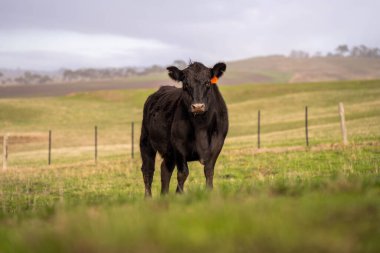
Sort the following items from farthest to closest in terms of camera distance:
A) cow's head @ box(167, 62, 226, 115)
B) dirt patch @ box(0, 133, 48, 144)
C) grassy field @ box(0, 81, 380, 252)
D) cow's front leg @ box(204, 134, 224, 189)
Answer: dirt patch @ box(0, 133, 48, 144) < cow's head @ box(167, 62, 226, 115) < cow's front leg @ box(204, 134, 224, 189) < grassy field @ box(0, 81, 380, 252)

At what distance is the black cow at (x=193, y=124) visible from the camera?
32.1 ft

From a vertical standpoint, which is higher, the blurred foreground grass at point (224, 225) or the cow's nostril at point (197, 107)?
the cow's nostril at point (197, 107)

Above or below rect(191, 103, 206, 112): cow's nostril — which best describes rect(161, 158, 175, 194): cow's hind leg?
below

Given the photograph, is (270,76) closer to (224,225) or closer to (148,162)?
(148,162)

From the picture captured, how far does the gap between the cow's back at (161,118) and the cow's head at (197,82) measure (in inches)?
26.9

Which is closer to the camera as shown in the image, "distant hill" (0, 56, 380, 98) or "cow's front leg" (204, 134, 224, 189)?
"cow's front leg" (204, 134, 224, 189)

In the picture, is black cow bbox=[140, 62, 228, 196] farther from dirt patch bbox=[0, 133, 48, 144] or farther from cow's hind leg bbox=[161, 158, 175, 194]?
dirt patch bbox=[0, 133, 48, 144]

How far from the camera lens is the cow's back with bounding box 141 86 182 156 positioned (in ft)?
35.6

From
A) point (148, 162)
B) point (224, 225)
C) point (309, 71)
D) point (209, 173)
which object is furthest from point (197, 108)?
point (309, 71)

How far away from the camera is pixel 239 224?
178 inches

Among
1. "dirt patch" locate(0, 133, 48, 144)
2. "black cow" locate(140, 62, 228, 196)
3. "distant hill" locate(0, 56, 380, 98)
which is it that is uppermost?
"distant hill" locate(0, 56, 380, 98)

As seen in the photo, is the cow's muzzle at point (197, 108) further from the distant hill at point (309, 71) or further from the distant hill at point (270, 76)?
the distant hill at point (309, 71)

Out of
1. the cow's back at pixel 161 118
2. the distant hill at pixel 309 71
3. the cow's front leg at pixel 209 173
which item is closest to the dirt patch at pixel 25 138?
the cow's back at pixel 161 118

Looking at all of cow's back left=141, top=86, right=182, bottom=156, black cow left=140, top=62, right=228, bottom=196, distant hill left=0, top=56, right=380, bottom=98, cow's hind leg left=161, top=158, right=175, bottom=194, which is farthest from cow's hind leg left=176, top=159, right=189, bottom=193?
distant hill left=0, top=56, right=380, bottom=98
